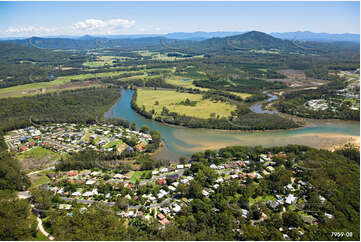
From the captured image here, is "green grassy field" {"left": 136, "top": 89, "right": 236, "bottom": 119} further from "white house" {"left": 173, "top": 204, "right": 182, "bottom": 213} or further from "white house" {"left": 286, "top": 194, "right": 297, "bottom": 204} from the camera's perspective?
"white house" {"left": 173, "top": 204, "right": 182, "bottom": 213}

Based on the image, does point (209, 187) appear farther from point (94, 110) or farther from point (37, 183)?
point (94, 110)

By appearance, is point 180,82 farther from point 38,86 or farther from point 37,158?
point 37,158

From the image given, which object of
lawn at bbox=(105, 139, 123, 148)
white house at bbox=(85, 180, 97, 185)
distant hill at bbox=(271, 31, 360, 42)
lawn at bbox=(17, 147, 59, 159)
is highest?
distant hill at bbox=(271, 31, 360, 42)

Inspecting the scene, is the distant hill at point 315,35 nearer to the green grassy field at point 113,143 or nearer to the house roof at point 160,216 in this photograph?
the green grassy field at point 113,143

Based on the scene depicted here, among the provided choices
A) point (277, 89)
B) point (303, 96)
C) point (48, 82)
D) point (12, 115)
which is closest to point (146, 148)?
point (12, 115)

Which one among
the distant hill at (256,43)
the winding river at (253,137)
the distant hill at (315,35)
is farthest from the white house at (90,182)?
the distant hill at (315,35)

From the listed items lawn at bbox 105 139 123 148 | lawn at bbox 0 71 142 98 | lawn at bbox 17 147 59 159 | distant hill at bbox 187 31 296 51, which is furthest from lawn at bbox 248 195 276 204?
distant hill at bbox 187 31 296 51

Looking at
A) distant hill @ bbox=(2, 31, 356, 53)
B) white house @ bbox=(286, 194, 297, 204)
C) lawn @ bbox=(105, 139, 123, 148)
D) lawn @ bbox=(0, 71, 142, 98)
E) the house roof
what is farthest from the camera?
distant hill @ bbox=(2, 31, 356, 53)
